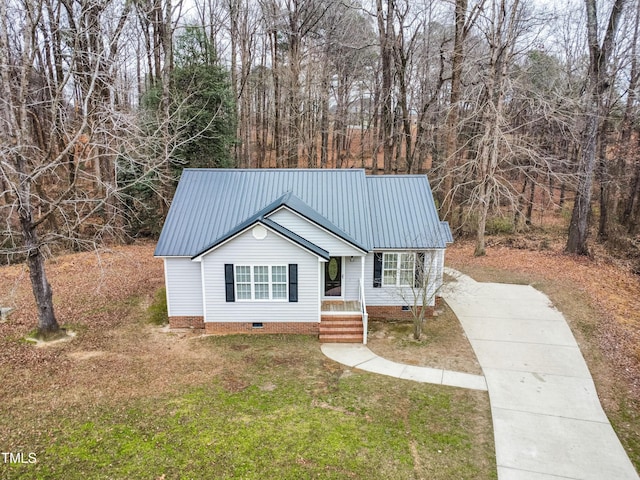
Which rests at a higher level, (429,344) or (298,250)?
(298,250)

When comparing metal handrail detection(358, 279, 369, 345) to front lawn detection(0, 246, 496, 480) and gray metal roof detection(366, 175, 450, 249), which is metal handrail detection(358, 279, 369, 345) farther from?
gray metal roof detection(366, 175, 450, 249)

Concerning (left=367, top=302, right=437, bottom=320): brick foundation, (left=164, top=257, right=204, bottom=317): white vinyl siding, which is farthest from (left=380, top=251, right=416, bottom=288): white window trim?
(left=164, top=257, right=204, bottom=317): white vinyl siding

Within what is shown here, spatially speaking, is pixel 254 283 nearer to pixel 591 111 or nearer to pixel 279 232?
pixel 279 232

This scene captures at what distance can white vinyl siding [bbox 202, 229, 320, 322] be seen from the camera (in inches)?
502

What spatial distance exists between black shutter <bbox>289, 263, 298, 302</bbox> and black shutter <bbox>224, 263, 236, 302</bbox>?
179cm

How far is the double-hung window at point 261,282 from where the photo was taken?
12984 mm

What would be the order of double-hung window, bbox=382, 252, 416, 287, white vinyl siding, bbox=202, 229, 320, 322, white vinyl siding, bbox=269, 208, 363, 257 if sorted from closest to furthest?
white vinyl siding, bbox=202, 229, 320, 322 < white vinyl siding, bbox=269, 208, 363, 257 < double-hung window, bbox=382, 252, 416, 287

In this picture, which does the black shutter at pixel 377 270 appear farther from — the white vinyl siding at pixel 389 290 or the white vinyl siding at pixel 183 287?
the white vinyl siding at pixel 183 287

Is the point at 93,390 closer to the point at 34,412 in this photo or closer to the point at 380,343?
the point at 34,412

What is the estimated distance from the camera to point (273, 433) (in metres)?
8.41

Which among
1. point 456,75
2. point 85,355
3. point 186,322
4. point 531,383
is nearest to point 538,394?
point 531,383

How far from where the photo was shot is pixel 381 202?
51.1 feet

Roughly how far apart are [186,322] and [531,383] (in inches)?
406

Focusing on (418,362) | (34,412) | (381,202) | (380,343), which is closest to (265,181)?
(381,202)
